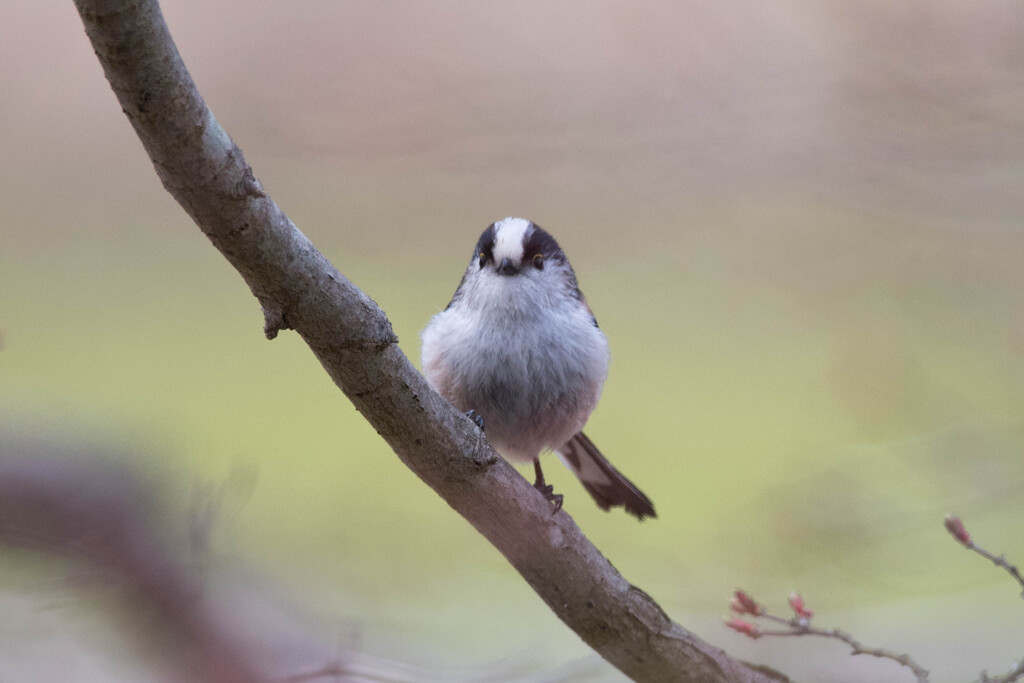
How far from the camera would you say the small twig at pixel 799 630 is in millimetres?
1420

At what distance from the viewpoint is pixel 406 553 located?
8.51 ft

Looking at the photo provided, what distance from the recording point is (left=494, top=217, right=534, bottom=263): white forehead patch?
70.3 inches

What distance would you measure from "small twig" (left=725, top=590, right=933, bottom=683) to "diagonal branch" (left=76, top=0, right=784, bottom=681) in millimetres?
99

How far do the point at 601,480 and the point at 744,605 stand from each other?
0.69m

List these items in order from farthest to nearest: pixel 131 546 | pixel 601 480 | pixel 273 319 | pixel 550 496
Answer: pixel 601 480 → pixel 550 496 → pixel 273 319 → pixel 131 546

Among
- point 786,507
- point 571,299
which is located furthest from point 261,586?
point 786,507

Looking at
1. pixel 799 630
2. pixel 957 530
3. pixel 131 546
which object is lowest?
pixel 131 546

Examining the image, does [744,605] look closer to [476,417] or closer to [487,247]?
[476,417]

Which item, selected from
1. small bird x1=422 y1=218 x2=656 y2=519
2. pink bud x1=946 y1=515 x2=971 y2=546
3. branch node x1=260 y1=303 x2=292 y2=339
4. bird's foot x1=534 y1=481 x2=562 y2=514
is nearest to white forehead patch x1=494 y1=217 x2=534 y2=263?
small bird x1=422 y1=218 x2=656 y2=519

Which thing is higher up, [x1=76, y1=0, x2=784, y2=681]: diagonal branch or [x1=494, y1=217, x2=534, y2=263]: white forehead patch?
[x1=494, y1=217, x2=534, y2=263]: white forehead patch

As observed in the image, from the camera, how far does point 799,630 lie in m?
1.52

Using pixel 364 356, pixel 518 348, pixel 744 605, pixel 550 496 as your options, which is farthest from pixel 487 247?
pixel 744 605

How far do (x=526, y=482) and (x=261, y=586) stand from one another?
0.60 m

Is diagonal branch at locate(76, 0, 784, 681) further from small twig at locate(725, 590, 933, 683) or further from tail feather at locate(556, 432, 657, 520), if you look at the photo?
tail feather at locate(556, 432, 657, 520)
